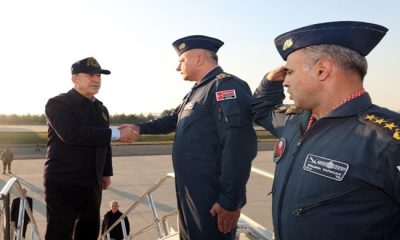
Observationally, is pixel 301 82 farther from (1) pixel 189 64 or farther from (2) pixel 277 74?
(1) pixel 189 64

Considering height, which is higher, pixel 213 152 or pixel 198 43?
pixel 198 43

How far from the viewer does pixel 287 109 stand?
6.75ft

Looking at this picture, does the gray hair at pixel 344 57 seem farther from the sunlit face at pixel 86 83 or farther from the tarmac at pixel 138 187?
the tarmac at pixel 138 187

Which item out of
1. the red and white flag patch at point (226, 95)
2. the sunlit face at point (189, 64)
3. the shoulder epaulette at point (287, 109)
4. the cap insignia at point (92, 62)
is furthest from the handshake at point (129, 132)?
the shoulder epaulette at point (287, 109)

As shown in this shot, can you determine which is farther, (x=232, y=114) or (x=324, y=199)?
(x=232, y=114)

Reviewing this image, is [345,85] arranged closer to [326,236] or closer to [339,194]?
[339,194]

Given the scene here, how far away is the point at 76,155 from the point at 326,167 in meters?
2.63

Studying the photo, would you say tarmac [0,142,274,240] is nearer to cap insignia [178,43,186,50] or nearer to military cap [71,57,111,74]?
military cap [71,57,111,74]

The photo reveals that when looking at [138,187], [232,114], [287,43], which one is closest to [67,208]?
[232,114]

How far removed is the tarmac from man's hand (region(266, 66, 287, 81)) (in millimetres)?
7050

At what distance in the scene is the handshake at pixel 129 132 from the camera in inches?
143

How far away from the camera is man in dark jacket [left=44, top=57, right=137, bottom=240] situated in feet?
11.3

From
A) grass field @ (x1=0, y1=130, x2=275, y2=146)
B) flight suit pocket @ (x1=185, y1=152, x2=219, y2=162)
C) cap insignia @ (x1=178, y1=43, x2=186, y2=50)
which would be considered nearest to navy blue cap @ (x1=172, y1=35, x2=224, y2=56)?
cap insignia @ (x1=178, y1=43, x2=186, y2=50)

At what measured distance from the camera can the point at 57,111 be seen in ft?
11.5
